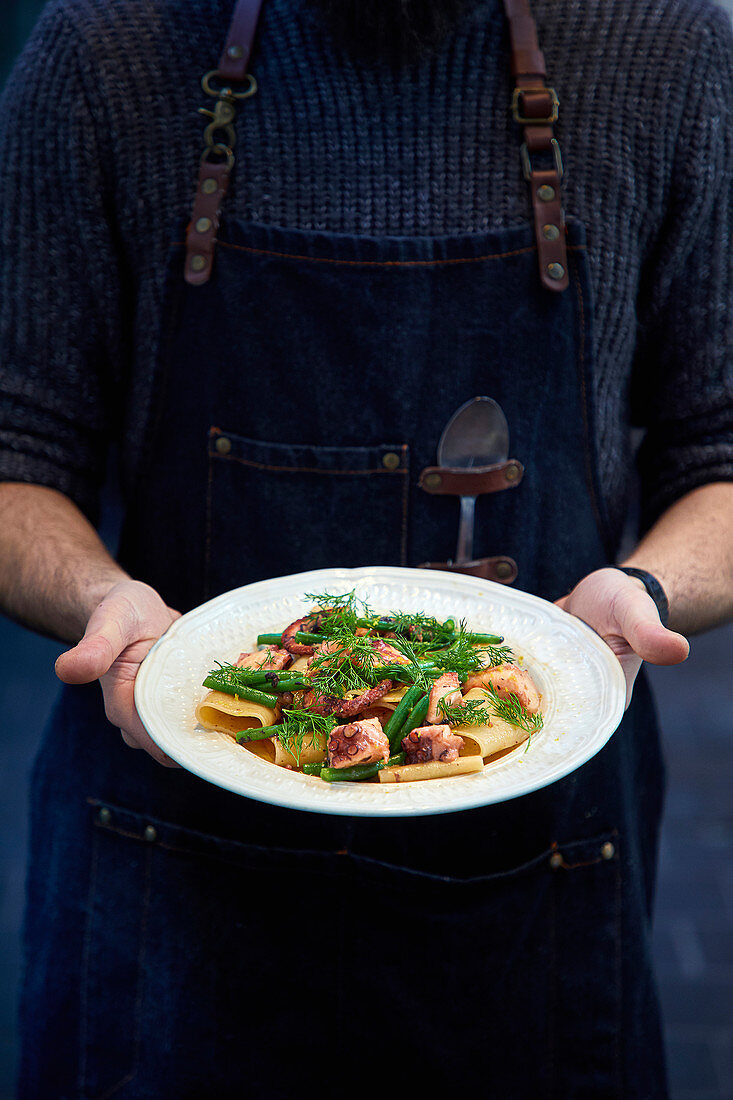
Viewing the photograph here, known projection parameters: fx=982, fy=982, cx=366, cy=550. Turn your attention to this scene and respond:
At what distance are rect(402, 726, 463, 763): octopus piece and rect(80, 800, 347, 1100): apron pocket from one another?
49 cm

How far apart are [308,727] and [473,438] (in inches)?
26.2

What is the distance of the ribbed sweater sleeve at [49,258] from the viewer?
182 centimetres

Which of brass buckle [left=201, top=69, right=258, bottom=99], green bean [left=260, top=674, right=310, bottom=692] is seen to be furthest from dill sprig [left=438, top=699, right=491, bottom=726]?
brass buckle [left=201, top=69, right=258, bottom=99]

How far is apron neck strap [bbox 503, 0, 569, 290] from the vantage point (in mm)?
1788

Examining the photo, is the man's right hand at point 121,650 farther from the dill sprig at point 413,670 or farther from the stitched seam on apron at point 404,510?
the stitched seam on apron at point 404,510

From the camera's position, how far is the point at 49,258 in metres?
1.84

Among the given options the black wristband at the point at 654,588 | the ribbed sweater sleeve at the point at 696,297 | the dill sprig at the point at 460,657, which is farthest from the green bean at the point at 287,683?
the ribbed sweater sleeve at the point at 696,297

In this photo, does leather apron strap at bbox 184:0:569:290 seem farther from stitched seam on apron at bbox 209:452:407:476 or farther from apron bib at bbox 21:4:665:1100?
stitched seam on apron at bbox 209:452:407:476

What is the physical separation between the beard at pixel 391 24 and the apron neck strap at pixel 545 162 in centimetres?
15

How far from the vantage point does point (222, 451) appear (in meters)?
1.84

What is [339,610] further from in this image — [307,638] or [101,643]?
[101,643]

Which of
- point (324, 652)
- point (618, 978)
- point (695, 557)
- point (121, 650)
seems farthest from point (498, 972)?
point (121, 650)

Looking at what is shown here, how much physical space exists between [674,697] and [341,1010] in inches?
177

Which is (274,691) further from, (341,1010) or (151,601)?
(341,1010)
